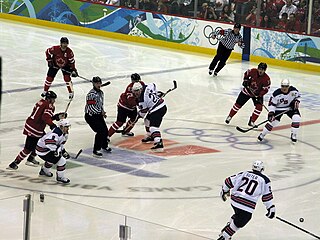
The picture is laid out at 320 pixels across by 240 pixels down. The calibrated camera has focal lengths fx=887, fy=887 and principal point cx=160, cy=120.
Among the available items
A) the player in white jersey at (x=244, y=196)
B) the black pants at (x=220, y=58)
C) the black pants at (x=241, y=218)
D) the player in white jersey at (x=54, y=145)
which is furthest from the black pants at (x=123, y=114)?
the black pants at (x=220, y=58)

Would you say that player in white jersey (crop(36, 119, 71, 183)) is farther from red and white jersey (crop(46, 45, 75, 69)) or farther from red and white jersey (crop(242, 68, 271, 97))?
red and white jersey (crop(46, 45, 75, 69))

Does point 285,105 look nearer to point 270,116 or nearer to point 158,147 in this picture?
point 270,116

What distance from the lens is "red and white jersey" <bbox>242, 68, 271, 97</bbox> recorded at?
12156 mm

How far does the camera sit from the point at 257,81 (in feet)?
40.0

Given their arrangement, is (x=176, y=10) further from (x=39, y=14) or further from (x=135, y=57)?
(x=39, y=14)

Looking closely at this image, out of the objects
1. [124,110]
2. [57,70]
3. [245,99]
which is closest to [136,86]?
[124,110]

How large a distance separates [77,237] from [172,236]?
2.46 ft

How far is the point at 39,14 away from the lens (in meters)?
22.5

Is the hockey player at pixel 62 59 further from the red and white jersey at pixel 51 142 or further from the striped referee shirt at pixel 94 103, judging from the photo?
the red and white jersey at pixel 51 142

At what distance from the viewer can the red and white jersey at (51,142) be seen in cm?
898

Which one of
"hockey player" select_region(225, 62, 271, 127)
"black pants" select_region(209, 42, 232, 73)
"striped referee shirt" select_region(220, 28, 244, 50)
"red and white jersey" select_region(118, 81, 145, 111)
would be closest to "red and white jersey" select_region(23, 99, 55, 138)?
"red and white jersey" select_region(118, 81, 145, 111)

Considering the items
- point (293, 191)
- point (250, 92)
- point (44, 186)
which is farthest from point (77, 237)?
point (250, 92)

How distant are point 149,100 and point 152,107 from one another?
0.36 ft

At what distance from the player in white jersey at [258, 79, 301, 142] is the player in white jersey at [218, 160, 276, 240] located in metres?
4.17
